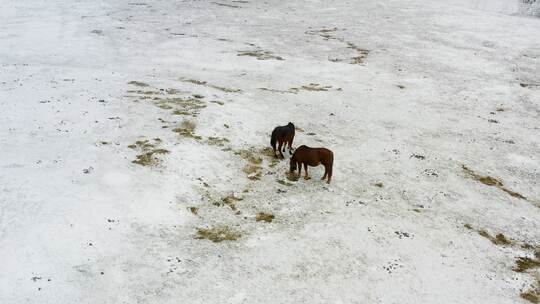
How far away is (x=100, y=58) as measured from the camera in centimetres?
3294

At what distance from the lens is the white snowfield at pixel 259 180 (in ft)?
36.7

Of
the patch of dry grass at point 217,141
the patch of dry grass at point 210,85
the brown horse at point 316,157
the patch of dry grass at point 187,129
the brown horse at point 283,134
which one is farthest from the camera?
the patch of dry grass at point 210,85

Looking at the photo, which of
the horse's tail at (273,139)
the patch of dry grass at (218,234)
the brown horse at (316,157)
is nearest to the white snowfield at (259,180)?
the patch of dry grass at (218,234)

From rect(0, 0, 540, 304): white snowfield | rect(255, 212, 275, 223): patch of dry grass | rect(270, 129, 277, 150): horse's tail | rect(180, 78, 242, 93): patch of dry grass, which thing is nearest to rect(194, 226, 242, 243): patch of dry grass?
rect(0, 0, 540, 304): white snowfield

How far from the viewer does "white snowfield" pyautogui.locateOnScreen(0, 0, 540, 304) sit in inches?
440

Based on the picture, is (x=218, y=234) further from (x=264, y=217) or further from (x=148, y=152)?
(x=148, y=152)

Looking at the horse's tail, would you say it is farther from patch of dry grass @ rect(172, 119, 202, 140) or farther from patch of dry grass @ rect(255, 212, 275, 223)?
patch of dry grass @ rect(255, 212, 275, 223)

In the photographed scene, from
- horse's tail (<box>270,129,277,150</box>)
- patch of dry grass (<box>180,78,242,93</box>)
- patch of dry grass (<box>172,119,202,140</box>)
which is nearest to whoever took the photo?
horse's tail (<box>270,129,277,150</box>)

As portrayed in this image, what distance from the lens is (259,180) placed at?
52.5 feet

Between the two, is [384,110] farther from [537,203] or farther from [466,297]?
[466,297]

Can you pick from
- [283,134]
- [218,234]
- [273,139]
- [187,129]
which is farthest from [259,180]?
[187,129]

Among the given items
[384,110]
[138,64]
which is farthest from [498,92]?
[138,64]

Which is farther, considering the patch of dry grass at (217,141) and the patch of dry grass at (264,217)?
the patch of dry grass at (217,141)

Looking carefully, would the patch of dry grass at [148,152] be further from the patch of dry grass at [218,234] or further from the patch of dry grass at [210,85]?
the patch of dry grass at [210,85]
